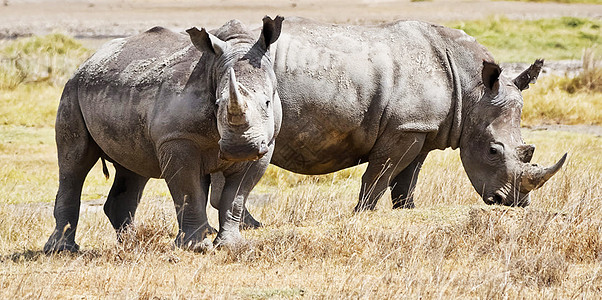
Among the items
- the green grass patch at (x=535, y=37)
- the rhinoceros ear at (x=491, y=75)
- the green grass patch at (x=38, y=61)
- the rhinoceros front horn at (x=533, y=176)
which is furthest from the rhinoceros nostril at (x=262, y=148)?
the green grass patch at (x=535, y=37)

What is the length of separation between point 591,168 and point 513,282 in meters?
6.13

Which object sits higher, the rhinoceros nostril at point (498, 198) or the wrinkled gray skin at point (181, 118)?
the wrinkled gray skin at point (181, 118)

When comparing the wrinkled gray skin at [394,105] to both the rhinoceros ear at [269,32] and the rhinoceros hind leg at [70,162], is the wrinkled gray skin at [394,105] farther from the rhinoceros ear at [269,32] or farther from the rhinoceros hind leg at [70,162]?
the rhinoceros hind leg at [70,162]

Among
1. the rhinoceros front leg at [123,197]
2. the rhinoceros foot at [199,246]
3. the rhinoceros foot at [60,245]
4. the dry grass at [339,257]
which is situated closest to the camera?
the dry grass at [339,257]

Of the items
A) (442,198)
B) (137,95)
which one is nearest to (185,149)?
(137,95)

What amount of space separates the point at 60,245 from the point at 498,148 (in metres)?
4.12

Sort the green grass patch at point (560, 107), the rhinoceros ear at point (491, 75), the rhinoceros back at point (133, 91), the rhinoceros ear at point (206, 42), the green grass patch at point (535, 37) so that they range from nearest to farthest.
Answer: the rhinoceros ear at point (206, 42) → the rhinoceros back at point (133, 91) → the rhinoceros ear at point (491, 75) → the green grass patch at point (560, 107) → the green grass patch at point (535, 37)

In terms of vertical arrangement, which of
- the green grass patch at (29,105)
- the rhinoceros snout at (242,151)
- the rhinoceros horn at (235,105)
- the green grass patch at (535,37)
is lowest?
the green grass patch at (535,37)

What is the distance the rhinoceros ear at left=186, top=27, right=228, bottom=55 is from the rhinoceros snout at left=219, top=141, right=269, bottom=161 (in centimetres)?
95

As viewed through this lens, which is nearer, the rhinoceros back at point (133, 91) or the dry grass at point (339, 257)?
the dry grass at point (339, 257)

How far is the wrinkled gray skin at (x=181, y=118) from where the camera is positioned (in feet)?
25.8

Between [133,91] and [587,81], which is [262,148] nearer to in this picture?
[133,91]

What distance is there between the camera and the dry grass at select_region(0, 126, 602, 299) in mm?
7082

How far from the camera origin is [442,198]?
1133cm
